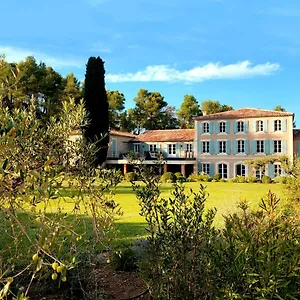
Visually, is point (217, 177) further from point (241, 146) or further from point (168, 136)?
point (168, 136)

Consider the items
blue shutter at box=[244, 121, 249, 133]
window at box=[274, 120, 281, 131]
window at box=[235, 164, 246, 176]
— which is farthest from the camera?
blue shutter at box=[244, 121, 249, 133]

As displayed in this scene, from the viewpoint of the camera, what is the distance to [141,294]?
388 centimetres

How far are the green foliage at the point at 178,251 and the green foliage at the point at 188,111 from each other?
47627 mm

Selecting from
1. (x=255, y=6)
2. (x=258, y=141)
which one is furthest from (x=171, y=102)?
(x=255, y=6)

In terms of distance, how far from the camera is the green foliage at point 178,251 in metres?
2.95

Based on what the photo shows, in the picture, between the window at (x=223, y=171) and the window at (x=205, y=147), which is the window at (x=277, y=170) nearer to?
the window at (x=223, y=171)

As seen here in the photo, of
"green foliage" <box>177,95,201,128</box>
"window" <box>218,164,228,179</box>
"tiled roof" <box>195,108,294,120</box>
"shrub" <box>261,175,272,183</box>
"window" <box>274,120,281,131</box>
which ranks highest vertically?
"green foliage" <box>177,95,201,128</box>

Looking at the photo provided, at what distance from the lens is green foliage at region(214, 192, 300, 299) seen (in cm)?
253

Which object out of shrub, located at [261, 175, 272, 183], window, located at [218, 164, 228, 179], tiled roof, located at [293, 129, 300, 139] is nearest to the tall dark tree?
window, located at [218, 164, 228, 179]

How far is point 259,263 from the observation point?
268cm

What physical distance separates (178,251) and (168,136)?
36.1 metres

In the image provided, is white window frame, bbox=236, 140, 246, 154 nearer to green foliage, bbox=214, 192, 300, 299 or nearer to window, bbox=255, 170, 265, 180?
window, bbox=255, 170, 265, 180

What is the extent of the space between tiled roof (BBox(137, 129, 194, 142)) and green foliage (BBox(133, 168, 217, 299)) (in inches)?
1346

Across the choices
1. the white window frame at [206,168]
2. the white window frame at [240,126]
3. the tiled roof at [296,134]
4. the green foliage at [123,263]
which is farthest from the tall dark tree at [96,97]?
the green foliage at [123,263]
